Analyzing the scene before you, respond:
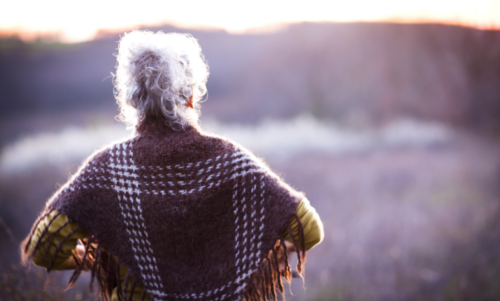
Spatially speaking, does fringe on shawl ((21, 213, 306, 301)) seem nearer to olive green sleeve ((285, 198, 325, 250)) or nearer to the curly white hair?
olive green sleeve ((285, 198, 325, 250))

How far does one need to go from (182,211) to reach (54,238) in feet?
1.91

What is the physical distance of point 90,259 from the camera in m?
1.50

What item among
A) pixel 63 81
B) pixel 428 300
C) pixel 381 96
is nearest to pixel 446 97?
pixel 381 96

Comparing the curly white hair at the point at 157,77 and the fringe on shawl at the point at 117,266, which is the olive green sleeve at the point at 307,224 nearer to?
the fringe on shawl at the point at 117,266

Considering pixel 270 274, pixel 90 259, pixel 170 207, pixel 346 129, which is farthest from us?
pixel 346 129

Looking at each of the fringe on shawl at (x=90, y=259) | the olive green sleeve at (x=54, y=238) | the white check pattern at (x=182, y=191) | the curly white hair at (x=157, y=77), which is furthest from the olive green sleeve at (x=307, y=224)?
the olive green sleeve at (x=54, y=238)

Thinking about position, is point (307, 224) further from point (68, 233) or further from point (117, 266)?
point (68, 233)

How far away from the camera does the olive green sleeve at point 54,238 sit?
4.29ft

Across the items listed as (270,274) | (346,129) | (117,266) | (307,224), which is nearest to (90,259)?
(117,266)

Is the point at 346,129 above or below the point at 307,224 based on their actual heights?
A: above

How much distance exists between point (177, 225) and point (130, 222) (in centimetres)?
21

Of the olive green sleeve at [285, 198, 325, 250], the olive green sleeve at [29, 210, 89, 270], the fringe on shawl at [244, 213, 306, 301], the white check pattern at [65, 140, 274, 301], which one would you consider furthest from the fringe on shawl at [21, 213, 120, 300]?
the olive green sleeve at [285, 198, 325, 250]

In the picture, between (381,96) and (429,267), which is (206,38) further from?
(429,267)

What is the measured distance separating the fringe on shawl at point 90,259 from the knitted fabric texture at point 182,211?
0.01 metres
